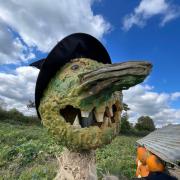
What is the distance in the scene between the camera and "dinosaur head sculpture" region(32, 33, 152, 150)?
4.54 ft

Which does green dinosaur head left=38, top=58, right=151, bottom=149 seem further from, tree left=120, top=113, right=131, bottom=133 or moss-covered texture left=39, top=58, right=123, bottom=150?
tree left=120, top=113, right=131, bottom=133

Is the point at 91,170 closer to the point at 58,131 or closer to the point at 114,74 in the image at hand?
the point at 58,131

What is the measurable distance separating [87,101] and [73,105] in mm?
88

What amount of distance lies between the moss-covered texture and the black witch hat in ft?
0.28

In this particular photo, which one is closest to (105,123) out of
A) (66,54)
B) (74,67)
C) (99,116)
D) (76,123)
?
(99,116)

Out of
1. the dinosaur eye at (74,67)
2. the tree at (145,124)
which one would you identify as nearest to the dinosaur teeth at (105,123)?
the dinosaur eye at (74,67)

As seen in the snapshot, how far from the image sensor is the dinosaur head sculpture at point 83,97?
1.38m

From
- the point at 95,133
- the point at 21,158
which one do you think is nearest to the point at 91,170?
the point at 95,133

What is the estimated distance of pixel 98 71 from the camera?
1399 mm

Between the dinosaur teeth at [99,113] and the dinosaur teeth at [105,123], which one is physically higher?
the dinosaur teeth at [99,113]

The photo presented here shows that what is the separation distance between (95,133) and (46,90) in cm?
45

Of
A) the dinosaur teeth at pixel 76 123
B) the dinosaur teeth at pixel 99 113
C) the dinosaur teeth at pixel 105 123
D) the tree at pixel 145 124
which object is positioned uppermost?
the tree at pixel 145 124

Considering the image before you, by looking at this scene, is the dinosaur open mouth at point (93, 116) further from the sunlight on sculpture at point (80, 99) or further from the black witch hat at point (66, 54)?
the black witch hat at point (66, 54)

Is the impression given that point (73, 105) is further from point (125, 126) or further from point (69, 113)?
point (125, 126)
